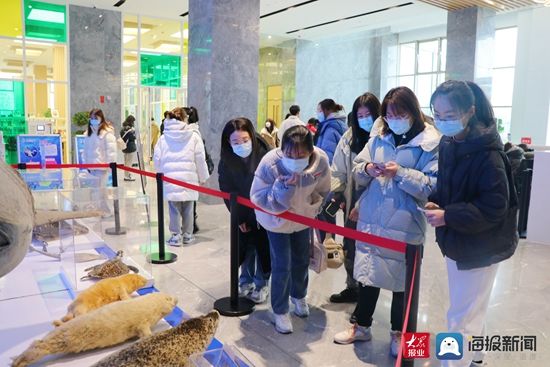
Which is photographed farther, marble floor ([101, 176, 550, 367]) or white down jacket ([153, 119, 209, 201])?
white down jacket ([153, 119, 209, 201])

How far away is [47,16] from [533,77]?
1425 centimetres

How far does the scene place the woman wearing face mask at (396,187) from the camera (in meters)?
2.64

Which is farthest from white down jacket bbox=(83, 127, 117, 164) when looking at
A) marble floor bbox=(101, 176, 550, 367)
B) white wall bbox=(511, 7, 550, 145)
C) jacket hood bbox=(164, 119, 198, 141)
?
white wall bbox=(511, 7, 550, 145)

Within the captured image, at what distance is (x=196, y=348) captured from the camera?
1.68 meters

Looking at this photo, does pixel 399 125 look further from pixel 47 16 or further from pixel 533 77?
pixel 533 77

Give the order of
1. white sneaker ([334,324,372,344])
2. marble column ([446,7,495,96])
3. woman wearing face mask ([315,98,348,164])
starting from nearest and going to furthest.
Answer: white sneaker ([334,324,372,344]), woman wearing face mask ([315,98,348,164]), marble column ([446,7,495,96])

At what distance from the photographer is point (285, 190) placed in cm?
291

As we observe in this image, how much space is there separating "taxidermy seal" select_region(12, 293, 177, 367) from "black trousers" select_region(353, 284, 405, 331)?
135cm

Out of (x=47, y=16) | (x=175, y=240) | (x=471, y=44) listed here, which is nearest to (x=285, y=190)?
(x=175, y=240)

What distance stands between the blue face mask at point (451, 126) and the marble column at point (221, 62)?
630cm

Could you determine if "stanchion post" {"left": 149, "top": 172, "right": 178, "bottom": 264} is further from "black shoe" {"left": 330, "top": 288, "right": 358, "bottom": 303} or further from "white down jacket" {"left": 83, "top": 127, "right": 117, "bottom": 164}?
"white down jacket" {"left": 83, "top": 127, "right": 117, "bottom": 164}

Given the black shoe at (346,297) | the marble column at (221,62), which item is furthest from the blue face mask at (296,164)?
the marble column at (221,62)

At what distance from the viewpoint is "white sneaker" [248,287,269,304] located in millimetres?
3820

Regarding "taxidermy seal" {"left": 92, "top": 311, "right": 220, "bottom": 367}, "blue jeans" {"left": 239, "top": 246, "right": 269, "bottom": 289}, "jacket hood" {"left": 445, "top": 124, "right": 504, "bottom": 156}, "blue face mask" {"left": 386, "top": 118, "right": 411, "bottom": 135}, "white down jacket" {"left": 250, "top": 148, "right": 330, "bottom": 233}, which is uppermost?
"blue face mask" {"left": 386, "top": 118, "right": 411, "bottom": 135}
